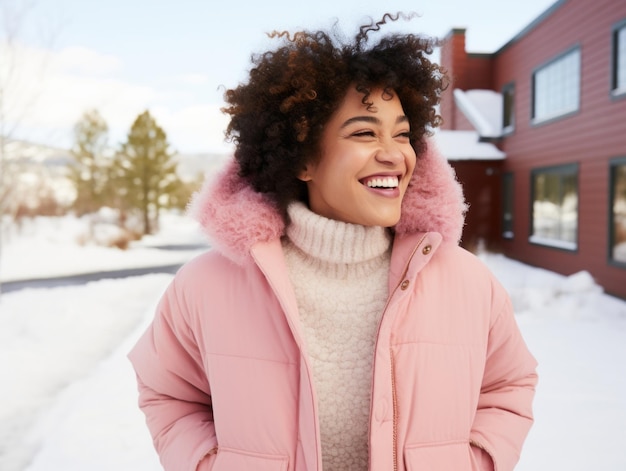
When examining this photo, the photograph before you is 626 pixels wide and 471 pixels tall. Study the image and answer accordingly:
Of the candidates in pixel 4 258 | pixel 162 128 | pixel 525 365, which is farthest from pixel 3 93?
pixel 162 128

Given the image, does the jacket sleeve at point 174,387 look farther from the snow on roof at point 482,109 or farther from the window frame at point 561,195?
the snow on roof at point 482,109

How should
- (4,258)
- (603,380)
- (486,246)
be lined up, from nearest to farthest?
(603,380) < (486,246) < (4,258)

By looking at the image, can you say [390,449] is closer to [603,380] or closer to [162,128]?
[603,380]

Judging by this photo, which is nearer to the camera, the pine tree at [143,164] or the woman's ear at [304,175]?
the woman's ear at [304,175]

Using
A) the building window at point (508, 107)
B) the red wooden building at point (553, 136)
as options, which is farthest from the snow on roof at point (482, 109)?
the building window at point (508, 107)

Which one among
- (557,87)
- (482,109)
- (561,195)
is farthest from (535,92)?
(561,195)

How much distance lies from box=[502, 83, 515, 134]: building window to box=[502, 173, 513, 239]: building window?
134 cm

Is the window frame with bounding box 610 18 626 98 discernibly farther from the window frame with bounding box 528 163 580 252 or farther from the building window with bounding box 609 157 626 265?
the window frame with bounding box 528 163 580 252

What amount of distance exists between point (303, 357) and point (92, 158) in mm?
36948

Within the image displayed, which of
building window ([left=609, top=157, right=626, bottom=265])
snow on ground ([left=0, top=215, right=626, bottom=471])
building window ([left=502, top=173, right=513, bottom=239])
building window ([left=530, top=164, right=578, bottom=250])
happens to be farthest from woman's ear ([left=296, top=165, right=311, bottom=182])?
building window ([left=502, top=173, right=513, bottom=239])

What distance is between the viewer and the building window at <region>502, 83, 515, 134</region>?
1543cm

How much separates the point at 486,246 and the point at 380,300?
601 inches

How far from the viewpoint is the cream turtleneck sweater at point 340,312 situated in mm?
1546

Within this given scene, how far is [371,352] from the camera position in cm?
157
